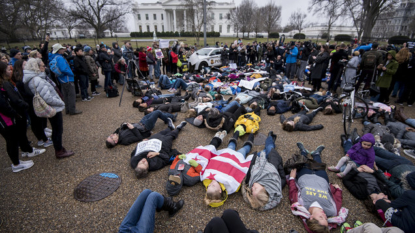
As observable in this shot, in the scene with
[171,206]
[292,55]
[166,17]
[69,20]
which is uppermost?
[166,17]

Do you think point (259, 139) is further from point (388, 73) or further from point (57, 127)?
point (388, 73)

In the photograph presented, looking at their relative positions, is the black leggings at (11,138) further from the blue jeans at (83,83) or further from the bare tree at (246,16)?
the bare tree at (246,16)

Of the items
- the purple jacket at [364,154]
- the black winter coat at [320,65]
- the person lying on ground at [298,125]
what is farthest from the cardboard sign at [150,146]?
the black winter coat at [320,65]

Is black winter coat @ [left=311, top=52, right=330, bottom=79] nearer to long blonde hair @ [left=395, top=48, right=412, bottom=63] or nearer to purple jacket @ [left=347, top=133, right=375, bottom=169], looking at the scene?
long blonde hair @ [left=395, top=48, right=412, bottom=63]

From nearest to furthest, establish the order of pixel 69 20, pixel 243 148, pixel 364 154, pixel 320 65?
pixel 364 154, pixel 243 148, pixel 320 65, pixel 69 20

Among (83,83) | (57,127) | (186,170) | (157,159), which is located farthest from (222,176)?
(83,83)

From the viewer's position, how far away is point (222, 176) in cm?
323

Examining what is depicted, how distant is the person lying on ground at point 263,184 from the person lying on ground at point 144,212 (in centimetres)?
130

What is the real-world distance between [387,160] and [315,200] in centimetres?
205

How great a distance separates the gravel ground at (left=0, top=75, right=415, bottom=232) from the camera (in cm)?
282

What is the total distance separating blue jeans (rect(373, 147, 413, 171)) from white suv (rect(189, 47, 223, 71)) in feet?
34.5

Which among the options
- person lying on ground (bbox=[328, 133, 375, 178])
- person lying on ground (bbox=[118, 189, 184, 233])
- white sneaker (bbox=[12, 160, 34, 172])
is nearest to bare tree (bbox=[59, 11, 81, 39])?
white sneaker (bbox=[12, 160, 34, 172])

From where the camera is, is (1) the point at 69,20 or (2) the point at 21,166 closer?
(2) the point at 21,166

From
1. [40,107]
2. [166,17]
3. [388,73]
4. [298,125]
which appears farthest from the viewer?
[166,17]
